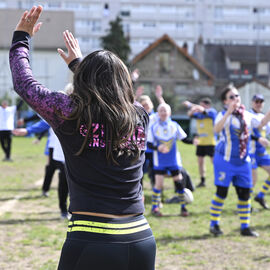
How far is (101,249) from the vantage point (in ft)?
7.09

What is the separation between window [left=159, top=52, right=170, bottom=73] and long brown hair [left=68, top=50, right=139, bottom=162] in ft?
158

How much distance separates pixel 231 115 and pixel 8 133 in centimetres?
1246

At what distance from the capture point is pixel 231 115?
254 inches

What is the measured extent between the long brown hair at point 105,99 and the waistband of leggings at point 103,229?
31 centimetres

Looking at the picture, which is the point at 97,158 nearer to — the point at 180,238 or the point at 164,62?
the point at 180,238

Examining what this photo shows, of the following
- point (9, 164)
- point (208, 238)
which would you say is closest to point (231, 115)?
point (208, 238)

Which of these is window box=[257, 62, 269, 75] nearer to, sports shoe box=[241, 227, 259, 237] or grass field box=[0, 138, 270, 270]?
grass field box=[0, 138, 270, 270]

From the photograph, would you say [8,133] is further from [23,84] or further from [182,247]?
[23,84]

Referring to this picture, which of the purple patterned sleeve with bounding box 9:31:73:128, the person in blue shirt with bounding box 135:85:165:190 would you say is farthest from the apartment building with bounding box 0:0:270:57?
the purple patterned sleeve with bounding box 9:31:73:128

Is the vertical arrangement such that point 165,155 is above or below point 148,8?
below

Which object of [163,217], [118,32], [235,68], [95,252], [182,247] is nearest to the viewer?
[95,252]

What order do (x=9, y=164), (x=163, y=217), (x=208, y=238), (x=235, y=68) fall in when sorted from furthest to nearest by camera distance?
(x=235, y=68) < (x=9, y=164) < (x=163, y=217) < (x=208, y=238)

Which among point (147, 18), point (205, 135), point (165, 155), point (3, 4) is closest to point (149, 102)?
point (165, 155)

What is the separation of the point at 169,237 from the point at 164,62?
44.4 metres
